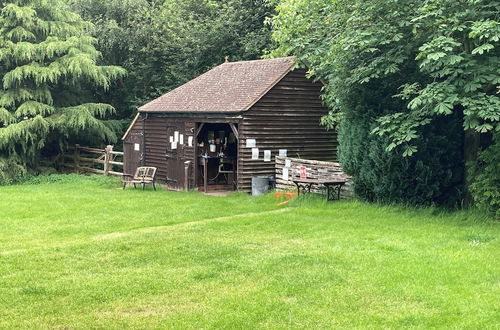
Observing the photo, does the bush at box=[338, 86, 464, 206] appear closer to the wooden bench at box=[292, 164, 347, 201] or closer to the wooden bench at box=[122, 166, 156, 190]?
the wooden bench at box=[292, 164, 347, 201]

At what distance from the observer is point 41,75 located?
2500 centimetres

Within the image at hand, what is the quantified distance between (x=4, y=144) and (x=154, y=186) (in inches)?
280

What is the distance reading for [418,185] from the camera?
46.6 feet

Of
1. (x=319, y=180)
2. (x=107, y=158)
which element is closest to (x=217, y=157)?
(x=319, y=180)

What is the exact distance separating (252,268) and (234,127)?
10631mm

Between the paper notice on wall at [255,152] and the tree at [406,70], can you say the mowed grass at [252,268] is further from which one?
the paper notice on wall at [255,152]

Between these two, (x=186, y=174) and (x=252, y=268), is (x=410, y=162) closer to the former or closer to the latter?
(x=252, y=268)

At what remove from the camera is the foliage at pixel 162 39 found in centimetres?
3002

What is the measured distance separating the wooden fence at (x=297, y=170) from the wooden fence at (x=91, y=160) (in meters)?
9.84

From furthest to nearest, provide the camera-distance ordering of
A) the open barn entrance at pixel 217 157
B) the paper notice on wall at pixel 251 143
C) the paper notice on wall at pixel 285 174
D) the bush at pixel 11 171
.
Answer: the bush at pixel 11 171
the open barn entrance at pixel 217 157
the paper notice on wall at pixel 251 143
the paper notice on wall at pixel 285 174

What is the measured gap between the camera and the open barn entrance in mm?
21484

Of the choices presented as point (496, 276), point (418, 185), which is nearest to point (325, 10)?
point (418, 185)

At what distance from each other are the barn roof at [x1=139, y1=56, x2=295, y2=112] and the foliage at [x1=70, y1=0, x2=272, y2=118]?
235 inches

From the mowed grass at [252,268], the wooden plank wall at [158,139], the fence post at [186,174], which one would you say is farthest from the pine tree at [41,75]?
the mowed grass at [252,268]
